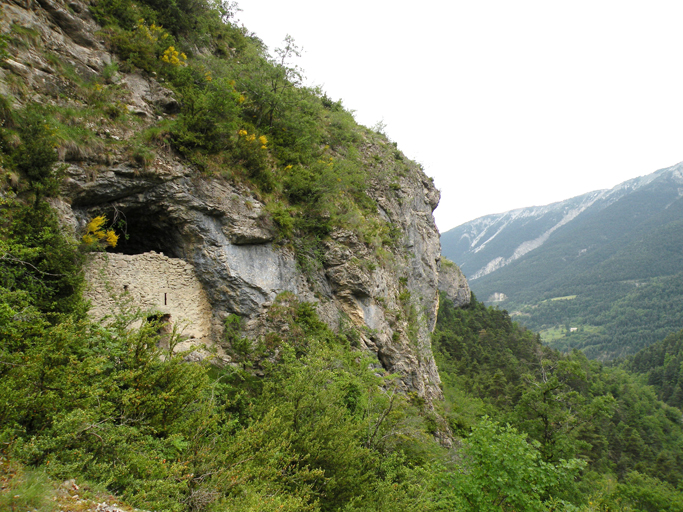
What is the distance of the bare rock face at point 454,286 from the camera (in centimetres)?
5644

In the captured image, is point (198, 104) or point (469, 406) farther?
point (469, 406)

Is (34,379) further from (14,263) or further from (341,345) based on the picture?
(341,345)

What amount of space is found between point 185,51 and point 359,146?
Result: 418 inches

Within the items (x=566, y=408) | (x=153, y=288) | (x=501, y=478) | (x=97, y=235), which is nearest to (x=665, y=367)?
(x=566, y=408)

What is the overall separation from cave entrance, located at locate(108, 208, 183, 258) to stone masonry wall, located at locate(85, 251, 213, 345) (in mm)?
1093

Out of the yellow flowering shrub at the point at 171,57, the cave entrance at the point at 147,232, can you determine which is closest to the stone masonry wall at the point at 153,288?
the cave entrance at the point at 147,232

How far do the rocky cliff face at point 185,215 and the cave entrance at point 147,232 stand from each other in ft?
0.12

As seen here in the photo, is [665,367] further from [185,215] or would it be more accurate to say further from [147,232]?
[147,232]

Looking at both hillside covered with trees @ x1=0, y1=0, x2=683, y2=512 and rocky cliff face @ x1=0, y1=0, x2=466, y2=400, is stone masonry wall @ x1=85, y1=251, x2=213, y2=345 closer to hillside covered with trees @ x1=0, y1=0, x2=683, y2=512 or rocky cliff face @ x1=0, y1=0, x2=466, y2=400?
rocky cliff face @ x1=0, y1=0, x2=466, y2=400

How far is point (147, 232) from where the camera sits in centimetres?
1130

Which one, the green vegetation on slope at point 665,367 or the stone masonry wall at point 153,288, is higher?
the stone masonry wall at point 153,288

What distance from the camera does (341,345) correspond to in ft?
40.3

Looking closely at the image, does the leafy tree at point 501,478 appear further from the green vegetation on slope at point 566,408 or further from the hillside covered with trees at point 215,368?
the green vegetation on slope at point 566,408

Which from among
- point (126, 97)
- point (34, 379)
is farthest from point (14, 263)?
point (126, 97)
